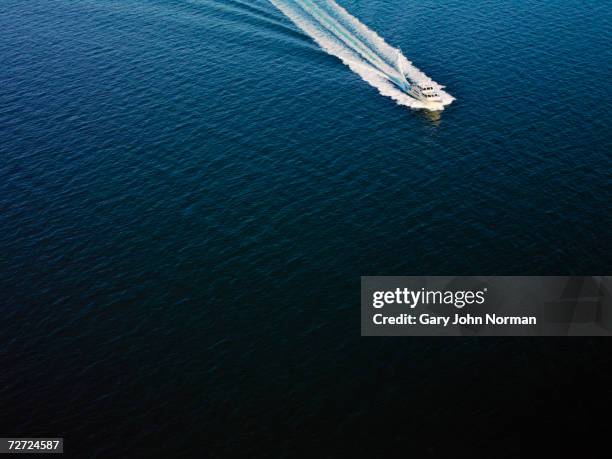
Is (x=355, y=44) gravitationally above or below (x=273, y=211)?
above

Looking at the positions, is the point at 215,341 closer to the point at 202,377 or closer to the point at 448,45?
the point at 202,377

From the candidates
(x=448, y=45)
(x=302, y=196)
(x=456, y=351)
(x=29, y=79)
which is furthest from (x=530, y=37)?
(x=29, y=79)

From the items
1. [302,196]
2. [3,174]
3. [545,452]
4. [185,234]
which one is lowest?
[545,452]

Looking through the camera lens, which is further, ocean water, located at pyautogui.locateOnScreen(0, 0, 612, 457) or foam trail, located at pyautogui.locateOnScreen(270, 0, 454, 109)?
foam trail, located at pyautogui.locateOnScreen(270, 0, 454, 109)

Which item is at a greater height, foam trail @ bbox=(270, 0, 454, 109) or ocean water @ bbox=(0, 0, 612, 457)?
foam trail @ bbox=(270, 0, 454, 109)

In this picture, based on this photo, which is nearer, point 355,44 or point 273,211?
point 273,211
